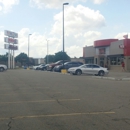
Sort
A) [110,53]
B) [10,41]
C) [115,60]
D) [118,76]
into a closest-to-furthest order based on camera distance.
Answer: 1. [118,76]
2. [115,60]
3. [110,53]
4. [10,41]

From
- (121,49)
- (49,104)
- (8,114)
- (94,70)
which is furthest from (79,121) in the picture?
(121,49)

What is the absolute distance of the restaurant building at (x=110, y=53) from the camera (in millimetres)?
49312

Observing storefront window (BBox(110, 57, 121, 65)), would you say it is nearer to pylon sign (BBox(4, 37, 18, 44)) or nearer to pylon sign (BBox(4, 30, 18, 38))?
pylon sign (BBox(4, 37, 18, 44))

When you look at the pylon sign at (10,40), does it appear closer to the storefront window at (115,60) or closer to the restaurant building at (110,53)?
the restaurant building at (110,53)

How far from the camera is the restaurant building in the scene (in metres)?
49.3

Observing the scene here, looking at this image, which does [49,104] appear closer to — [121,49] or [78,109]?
[78,109]

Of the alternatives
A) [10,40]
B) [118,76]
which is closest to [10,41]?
[10,40]

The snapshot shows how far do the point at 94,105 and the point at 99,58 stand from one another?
164ft

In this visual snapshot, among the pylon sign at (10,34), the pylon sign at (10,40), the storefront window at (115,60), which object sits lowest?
the storefront window at (115,60)

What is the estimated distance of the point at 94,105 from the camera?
10.8m

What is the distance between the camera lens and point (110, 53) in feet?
183

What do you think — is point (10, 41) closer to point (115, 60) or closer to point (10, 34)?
point (10, 34)

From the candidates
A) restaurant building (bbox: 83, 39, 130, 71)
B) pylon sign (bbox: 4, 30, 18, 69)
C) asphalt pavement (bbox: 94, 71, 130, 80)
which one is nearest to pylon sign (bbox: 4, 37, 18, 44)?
pylon sign (bbox: 4, 30, 18, 69)

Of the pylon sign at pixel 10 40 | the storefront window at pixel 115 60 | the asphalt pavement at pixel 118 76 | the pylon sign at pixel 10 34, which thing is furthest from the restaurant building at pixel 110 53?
the pylon sign at pixel 10 34
